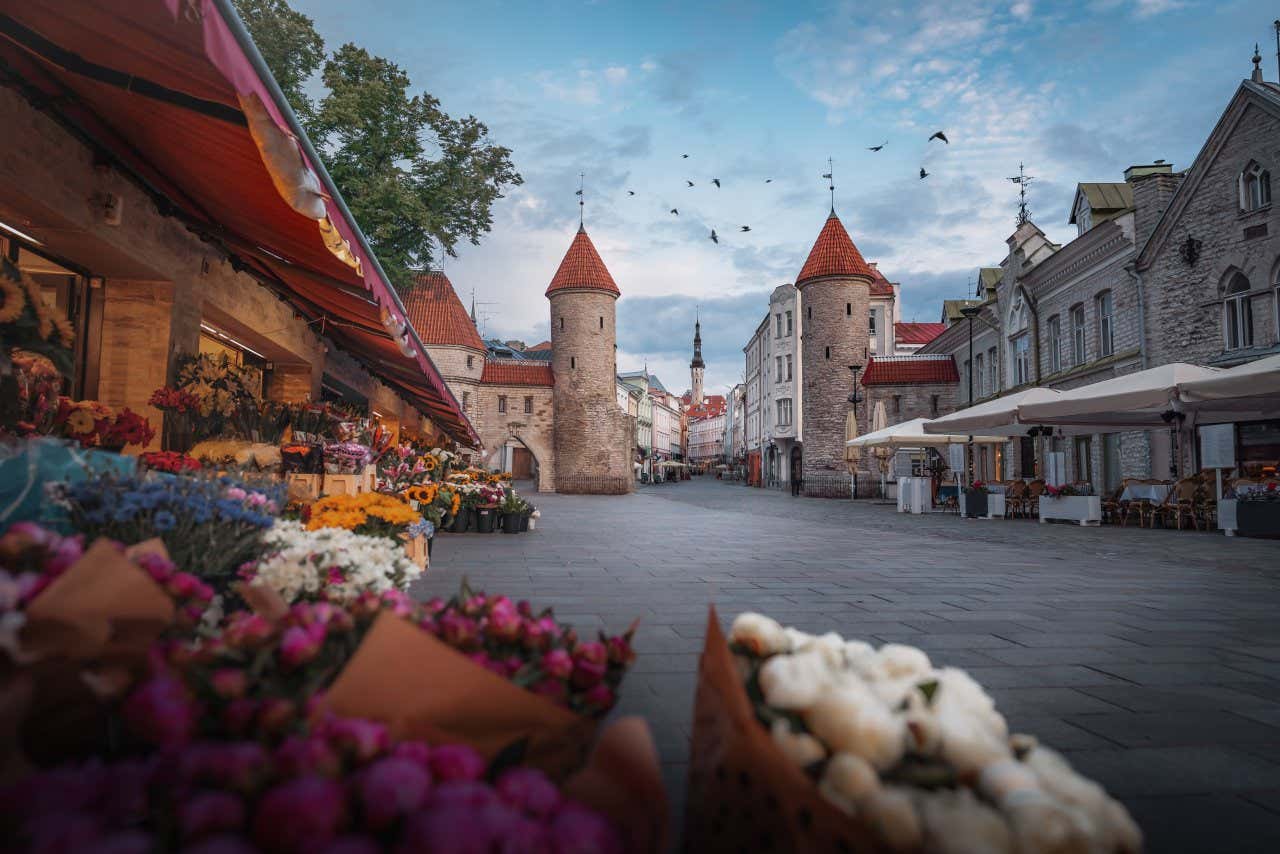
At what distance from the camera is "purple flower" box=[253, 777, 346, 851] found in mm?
741

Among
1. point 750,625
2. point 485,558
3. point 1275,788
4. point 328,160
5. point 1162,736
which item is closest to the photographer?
point 750,625

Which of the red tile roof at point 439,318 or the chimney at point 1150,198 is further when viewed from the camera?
the red tile roof at point 439,318

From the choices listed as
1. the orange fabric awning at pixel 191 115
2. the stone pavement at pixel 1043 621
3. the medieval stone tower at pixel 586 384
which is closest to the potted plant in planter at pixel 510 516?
the stone pavement at pixel 1043 621

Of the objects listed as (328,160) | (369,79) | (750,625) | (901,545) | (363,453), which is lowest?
(901,545)

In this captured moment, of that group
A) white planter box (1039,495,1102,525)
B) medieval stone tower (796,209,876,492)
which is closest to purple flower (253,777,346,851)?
white planter box (1039,495,1102,525)

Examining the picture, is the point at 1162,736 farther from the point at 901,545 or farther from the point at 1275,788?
the point at 901,545

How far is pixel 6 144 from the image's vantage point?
376 cm

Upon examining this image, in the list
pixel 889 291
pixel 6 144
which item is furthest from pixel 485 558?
pixel 889 291

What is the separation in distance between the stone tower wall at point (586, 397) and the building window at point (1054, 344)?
60.4 ft

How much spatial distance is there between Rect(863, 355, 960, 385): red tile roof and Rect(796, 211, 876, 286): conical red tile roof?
14.3 ft

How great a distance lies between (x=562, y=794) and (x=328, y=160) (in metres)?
19.1

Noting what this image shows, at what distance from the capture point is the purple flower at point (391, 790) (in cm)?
79

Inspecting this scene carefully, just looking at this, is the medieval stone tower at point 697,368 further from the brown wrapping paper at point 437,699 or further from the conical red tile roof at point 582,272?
the brown wrapping paper at point 437,699

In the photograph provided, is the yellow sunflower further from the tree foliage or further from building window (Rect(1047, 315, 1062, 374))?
building window (Rect(1047, 315, 1062, 374))
